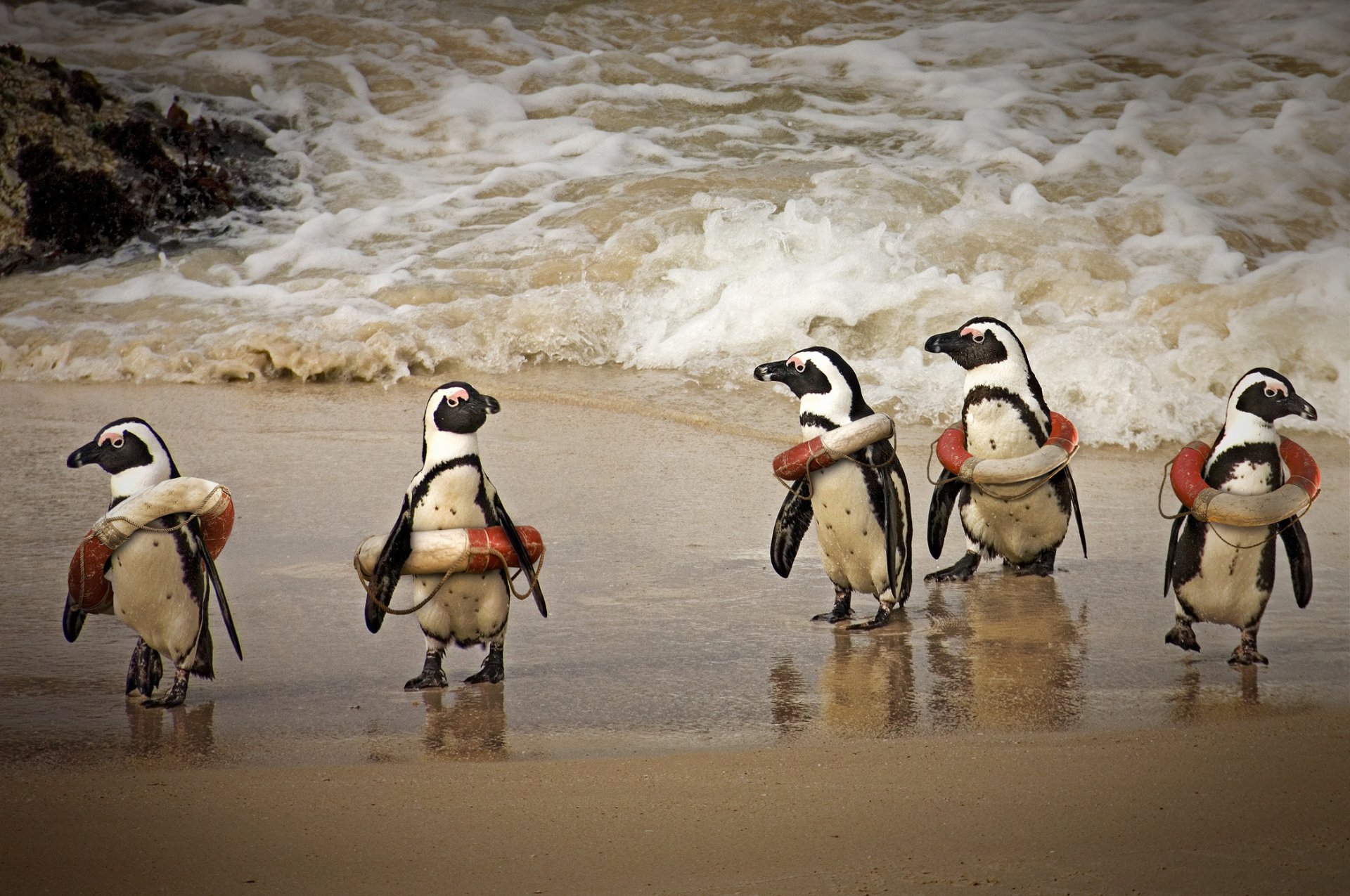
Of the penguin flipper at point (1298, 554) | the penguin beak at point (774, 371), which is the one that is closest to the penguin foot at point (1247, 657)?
the penguin flipper at point (1298, 554)

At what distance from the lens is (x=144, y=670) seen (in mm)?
3229

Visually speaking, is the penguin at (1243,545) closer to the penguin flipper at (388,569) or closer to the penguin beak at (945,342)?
the penguin beak at (945,342)

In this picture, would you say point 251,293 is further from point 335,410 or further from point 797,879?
point 797,879

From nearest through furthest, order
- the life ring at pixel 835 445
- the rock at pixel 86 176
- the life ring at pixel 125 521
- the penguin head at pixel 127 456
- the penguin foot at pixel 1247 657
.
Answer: the life ring at pixel 125 521
the penguin head at pixel 127 456
the penguin foot at pixel 1247 657
the life ring at pixel 835 445
the rock at pixel 86 176

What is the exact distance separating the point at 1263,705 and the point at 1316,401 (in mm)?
3718

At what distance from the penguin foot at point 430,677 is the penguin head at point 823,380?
4.04 ft

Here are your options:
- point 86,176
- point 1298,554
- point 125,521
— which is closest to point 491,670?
point 125,521

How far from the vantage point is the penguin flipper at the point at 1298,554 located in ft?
11.3

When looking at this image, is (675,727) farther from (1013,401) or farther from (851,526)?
(1013,401)

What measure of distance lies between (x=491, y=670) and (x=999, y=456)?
1782 millimetres

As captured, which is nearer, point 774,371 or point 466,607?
point 466,607

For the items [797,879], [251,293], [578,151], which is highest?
[578,151]

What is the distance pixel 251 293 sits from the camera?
8484 millimetres

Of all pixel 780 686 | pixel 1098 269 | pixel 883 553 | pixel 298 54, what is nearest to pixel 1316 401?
pixel 1098 269
